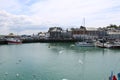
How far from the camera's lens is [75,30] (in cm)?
11225

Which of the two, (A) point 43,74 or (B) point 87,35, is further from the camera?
(B) point 87,35

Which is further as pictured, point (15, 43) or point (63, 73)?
point (15, 43)

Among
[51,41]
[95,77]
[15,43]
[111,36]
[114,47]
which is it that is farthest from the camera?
[111,36]

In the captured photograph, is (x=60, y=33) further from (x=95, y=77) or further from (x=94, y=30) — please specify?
(x=95, y=77)

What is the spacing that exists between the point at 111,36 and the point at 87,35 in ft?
40.5

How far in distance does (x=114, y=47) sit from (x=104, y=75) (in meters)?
38.4

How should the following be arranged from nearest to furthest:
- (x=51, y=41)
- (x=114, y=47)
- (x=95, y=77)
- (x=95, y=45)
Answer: (x=95, y=77)
(x=114, y=47)
(x=95, y=45)
(x=51, y=41)

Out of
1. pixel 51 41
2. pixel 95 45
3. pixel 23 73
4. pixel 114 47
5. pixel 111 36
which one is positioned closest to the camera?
pixel 23 73

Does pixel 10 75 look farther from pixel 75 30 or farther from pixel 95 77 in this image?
pixel 75 30

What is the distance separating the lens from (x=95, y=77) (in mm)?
22875

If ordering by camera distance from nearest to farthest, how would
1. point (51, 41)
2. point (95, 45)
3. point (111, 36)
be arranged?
1. point (95, 45)
2. point (51, 41)
3. point (111, 36)

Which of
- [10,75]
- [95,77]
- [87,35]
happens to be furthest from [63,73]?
[87,35]

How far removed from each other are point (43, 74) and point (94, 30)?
92013 mm

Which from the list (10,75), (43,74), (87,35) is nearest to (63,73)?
(43,74)
